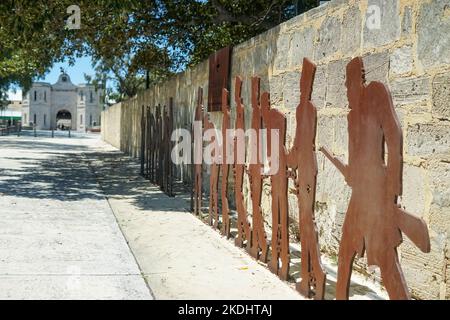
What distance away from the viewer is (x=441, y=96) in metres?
3.39

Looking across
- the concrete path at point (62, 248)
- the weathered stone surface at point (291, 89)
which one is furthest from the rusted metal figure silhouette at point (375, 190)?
the weathered stone surface at point (291, 89)

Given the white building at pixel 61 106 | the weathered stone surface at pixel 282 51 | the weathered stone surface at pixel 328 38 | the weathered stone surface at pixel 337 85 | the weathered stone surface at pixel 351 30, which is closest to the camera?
the weathered stone surface at pixel 351 30

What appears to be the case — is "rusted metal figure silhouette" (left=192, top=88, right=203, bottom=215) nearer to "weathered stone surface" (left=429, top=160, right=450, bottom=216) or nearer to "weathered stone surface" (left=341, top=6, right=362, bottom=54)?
"weathered stone surface" (left=341, top=6, right=362, bottom=54)

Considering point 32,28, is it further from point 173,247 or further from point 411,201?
point 411,201

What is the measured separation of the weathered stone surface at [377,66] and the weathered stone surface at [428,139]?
1.69 feet

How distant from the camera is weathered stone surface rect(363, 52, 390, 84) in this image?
13.2ft

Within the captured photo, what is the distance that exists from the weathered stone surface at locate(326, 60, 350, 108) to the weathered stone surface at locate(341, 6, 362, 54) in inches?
4.9

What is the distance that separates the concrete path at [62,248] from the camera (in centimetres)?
391

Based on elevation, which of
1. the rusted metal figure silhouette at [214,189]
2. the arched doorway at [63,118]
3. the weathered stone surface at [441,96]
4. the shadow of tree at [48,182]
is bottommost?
the shadow of tree at [48,182]

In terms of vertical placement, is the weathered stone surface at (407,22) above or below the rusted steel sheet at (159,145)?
above

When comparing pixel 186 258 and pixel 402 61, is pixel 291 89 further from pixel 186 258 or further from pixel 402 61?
pixel 186 258

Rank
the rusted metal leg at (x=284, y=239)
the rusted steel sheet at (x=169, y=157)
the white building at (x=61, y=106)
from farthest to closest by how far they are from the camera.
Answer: the white building at (x=61, y=106), the rusted steel sheet at (x=169, y=157), the rusted metal leg at (x=284, y=239)

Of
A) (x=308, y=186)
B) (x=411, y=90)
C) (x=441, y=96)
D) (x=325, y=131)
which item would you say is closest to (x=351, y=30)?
(x=325, y=131)

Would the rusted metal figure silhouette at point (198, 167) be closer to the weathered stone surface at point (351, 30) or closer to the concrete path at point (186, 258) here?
the concrete path at point (186, 258)
